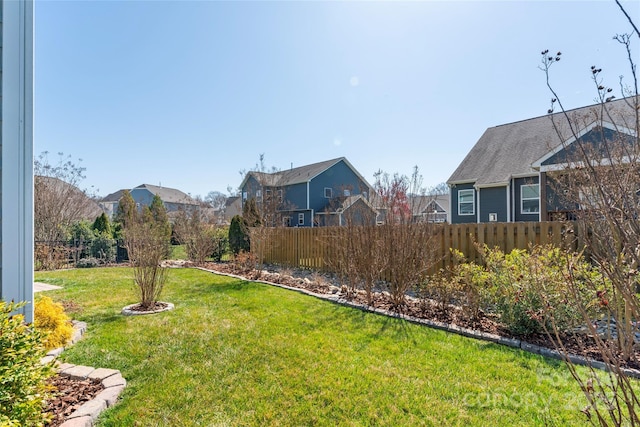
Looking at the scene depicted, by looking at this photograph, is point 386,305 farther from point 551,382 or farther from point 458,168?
point 458,168

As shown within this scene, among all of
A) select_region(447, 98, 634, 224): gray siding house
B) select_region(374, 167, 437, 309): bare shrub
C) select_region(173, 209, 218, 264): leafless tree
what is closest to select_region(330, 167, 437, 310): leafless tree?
select_region(374, 167, 437, 309): bare shrub

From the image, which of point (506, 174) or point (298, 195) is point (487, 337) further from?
point (298, 195)

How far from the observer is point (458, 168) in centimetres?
1677

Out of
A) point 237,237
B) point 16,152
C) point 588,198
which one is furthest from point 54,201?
point 588,198

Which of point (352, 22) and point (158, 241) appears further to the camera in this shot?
point (352, 22)

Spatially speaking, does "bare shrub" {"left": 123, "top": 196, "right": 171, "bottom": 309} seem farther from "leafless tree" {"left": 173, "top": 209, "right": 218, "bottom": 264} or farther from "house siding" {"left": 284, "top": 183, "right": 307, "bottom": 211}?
"house siding" {"left": 284, "top": 183, "right": 307, "bottom": 211}

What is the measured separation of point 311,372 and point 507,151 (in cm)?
1603

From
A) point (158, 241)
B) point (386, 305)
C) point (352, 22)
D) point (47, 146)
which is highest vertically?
point (352, 22)

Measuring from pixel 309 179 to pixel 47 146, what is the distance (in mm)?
16138

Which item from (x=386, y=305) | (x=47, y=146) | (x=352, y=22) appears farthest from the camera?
(x=47, y=146)

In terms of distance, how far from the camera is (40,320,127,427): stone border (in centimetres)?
234

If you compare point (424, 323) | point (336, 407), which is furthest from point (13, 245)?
point (424, 323)

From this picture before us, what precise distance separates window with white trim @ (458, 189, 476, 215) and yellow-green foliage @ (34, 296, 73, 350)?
16116mm

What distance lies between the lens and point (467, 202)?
630 inches
